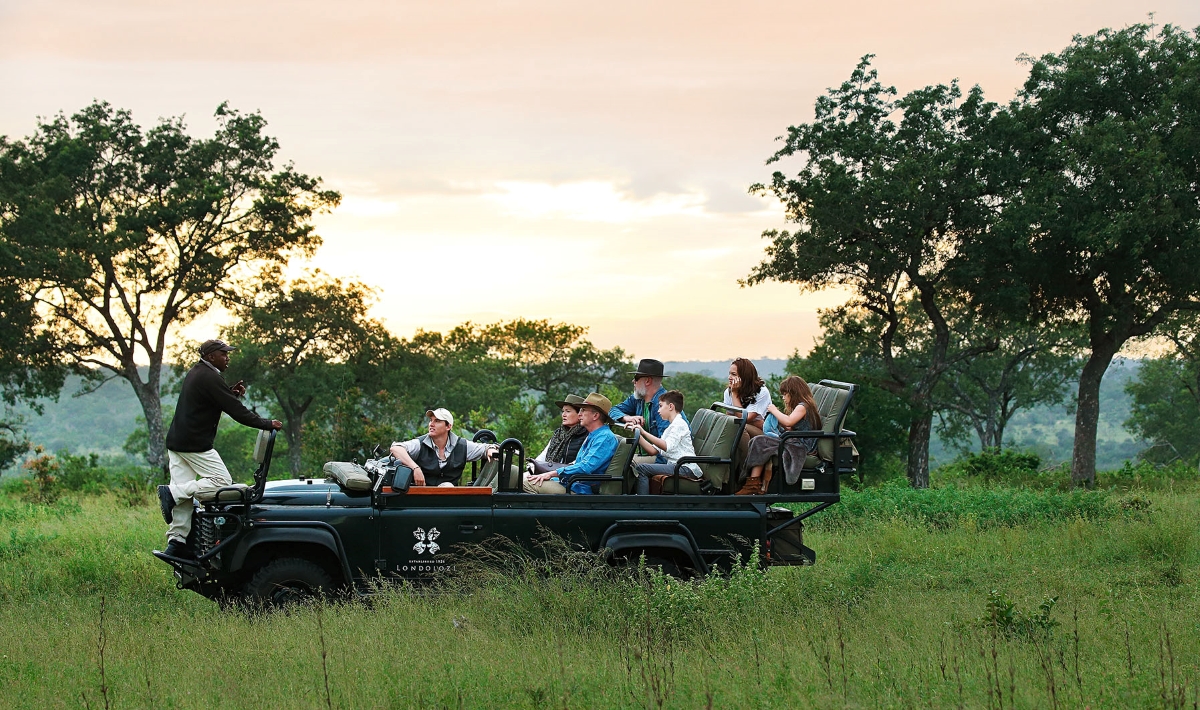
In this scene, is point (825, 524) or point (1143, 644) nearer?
point (1143, 644)

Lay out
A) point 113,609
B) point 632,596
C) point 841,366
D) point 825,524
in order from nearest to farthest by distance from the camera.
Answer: point 632,596, point 113,609, point 825,524, point 841,366

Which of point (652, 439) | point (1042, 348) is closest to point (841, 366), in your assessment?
point (1042, 348)

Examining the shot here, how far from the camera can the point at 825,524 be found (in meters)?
14.2

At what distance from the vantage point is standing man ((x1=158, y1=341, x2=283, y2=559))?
8.54m

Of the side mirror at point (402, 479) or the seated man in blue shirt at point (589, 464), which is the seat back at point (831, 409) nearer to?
the seated man in blue shirt at point (589, 464)

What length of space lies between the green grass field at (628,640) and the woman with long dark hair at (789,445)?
30.6 inches

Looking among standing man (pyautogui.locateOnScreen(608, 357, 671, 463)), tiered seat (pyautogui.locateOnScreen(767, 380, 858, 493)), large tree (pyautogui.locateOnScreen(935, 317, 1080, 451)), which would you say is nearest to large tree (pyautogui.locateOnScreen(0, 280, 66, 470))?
standing man (pyautogui.locateOnScreen(608, 357, 671, 463))

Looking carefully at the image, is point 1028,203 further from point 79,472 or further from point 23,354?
point 23,354

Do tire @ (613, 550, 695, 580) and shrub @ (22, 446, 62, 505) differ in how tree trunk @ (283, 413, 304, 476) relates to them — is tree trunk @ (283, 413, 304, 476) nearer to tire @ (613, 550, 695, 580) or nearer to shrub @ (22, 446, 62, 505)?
shrub @ (22, 446, 62, 505)

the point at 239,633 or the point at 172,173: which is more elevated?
the point at 172,173

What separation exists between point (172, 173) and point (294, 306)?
6.14m

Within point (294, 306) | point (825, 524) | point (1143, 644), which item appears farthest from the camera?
point (294, 306)

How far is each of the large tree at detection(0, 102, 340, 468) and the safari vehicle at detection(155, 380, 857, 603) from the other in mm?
29542

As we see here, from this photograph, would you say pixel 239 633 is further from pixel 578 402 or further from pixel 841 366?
pixel 841 366
